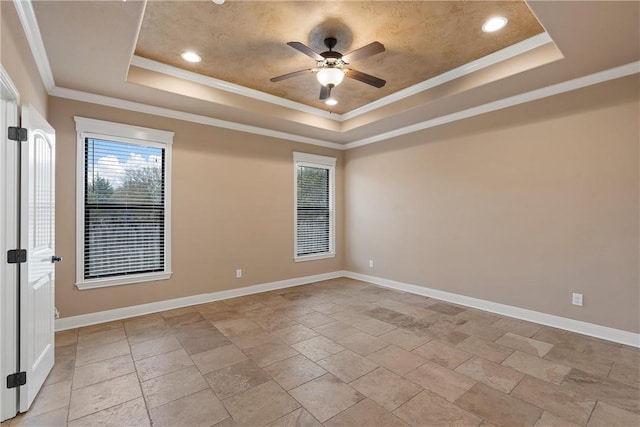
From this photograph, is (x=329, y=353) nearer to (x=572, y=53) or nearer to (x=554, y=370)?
(x=554, y=370)

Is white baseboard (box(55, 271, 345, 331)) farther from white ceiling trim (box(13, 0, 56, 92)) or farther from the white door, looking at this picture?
white ceiling trim (box(13, 0, 56, 92))

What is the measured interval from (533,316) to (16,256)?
500 cm

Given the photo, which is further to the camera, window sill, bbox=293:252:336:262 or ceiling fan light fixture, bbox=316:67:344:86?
window sill, bbox=293:252:336:262

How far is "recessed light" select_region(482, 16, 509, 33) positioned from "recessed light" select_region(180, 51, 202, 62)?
292 cm

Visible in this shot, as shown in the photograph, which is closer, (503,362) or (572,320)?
(503,362)

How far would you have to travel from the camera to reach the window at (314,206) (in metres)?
5.68

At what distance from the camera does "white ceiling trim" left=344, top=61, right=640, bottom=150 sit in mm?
3082

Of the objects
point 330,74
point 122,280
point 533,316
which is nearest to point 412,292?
point 533,316

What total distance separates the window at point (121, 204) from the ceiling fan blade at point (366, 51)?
277cm

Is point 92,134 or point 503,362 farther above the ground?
point 92,134

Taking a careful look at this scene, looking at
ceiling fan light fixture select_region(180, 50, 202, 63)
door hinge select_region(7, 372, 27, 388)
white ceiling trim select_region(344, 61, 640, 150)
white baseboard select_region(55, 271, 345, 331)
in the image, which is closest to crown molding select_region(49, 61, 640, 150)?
white ceiling trim select_region(344, 61, 640, 150)

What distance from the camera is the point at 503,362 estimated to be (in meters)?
2.72

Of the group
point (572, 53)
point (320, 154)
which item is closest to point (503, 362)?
point (572, 53)

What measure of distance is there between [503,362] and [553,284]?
4.80 feet
